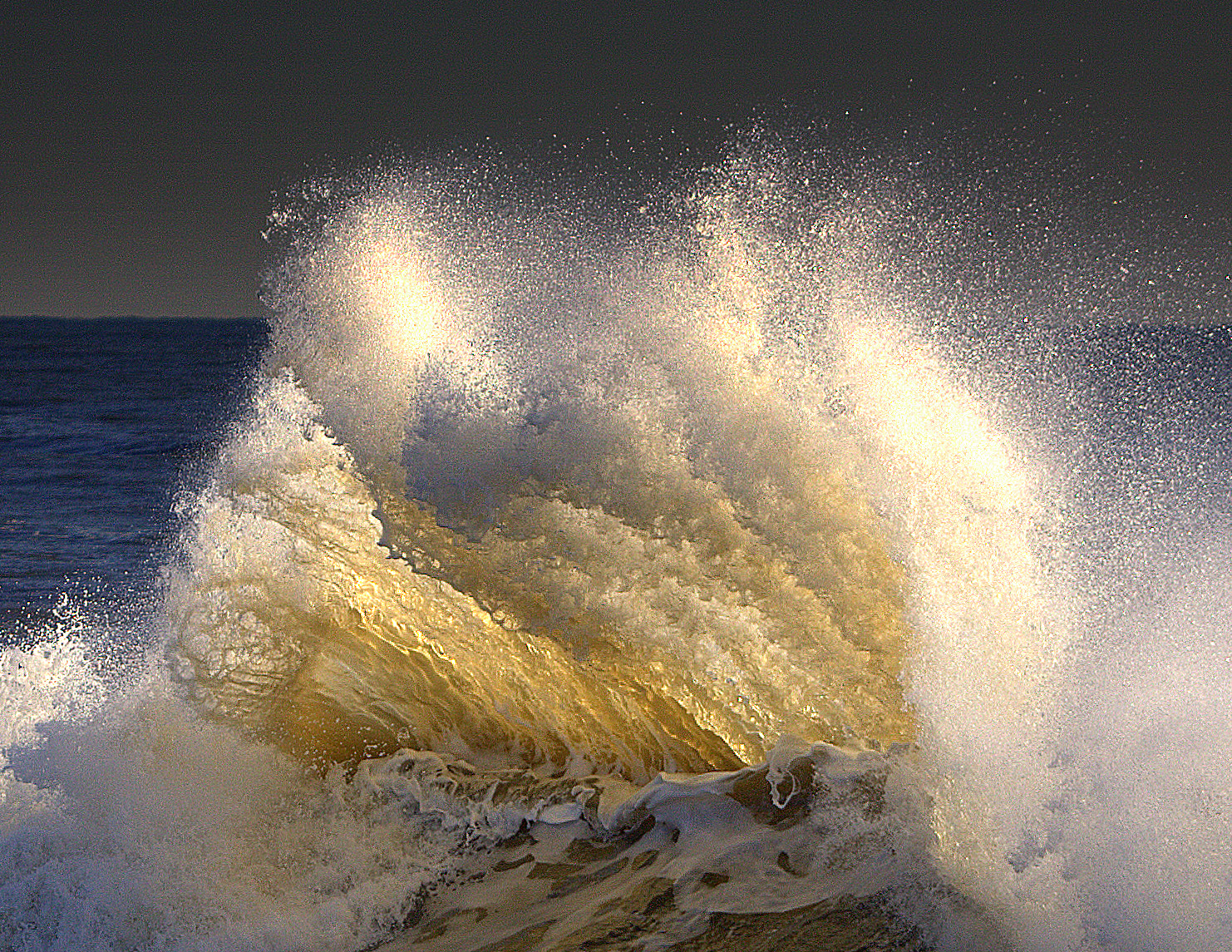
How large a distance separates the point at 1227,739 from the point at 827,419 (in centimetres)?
258

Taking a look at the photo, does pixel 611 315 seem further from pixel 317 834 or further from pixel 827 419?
pixel 317 834

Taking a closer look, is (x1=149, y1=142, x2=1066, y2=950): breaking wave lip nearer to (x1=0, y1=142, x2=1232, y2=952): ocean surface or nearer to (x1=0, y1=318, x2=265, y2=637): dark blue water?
(x1=0, y1=142, x2=1232, y2=952): ocean surface

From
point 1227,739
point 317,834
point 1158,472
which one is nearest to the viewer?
point 1227,739

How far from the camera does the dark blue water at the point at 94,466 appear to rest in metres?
11.2

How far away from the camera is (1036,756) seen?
12.9 feet

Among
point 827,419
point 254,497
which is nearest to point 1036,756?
point 827,419

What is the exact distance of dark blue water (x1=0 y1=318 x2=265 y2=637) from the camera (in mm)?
11164

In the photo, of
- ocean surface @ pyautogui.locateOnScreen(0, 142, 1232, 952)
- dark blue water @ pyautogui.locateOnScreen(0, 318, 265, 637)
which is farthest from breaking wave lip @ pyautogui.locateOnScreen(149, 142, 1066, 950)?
dark blue water @ pyautogui.locateOnScreen(0, 318, 265, 637)

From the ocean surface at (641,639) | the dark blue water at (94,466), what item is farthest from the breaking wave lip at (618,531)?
the dark blue water at (94,466)

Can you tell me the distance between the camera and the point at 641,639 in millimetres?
5492

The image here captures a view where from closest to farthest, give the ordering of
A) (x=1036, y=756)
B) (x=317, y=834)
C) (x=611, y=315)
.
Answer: (x=1036, y=756) < (x=317, y=834) < (x=611, y=315)

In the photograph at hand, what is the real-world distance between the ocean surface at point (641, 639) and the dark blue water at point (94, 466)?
14.4 ft

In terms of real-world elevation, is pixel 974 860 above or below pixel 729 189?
below

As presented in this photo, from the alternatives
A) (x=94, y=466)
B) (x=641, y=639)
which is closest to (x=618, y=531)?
(x=641, y=639)
